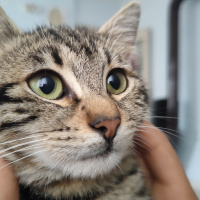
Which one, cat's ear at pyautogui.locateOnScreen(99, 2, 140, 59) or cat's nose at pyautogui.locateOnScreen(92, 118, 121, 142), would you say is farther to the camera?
cat's ear at pyautogui.locateOnScreen(99, 2, 140, 59)

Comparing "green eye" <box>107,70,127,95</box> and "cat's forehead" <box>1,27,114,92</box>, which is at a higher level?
"cat's forehead" <box>1,27,114,92</box>

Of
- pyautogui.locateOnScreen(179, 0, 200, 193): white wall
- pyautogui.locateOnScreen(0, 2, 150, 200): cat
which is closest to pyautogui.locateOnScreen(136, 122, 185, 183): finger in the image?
pyautogui.locateOnScreen(0, 2, 150, 200): cat

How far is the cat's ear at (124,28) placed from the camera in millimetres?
731

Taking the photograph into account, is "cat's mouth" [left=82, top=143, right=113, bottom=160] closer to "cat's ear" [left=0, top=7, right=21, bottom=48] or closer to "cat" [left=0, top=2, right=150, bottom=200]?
"cat" [left=0, top=2, right=150, bottom=200]

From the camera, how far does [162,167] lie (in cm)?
70

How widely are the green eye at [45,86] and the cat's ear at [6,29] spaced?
0.18 metres

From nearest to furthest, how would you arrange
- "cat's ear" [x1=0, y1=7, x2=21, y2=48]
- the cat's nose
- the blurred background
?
1. the cat's nose
2. "cat's ear" [x1=0, y1=7, x2=21, y2=48]
3. the blurred background

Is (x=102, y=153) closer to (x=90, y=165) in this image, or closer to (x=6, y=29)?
(x=90, y=165)

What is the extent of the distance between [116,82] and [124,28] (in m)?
0.26

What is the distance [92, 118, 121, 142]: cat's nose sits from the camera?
1.40 ft

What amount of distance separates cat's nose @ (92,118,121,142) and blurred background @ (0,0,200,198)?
75cm

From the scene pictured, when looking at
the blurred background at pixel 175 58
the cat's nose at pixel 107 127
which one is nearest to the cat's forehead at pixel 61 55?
the cat's nose at pixel 107 127

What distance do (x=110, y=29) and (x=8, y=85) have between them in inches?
16.3

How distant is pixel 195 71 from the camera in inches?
49.7
